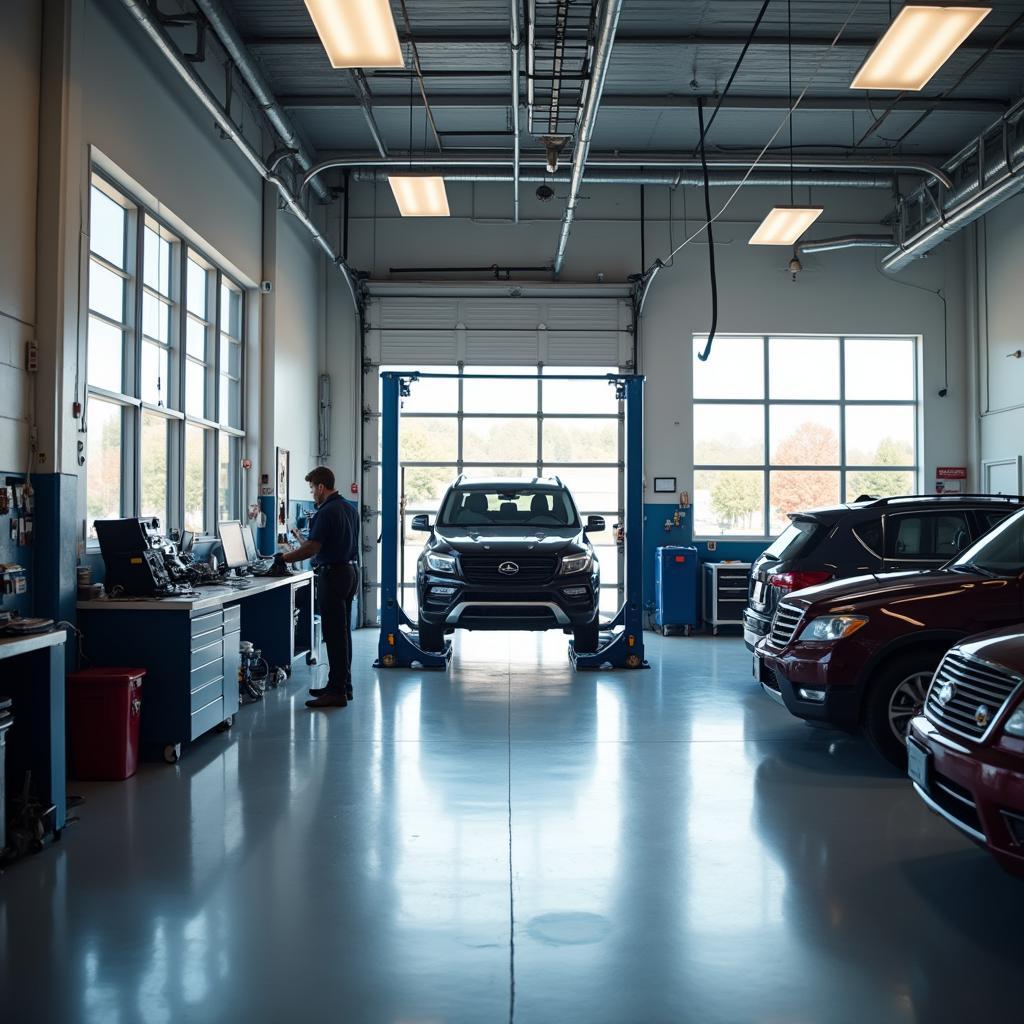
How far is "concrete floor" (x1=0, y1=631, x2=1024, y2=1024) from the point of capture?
288 centimetres

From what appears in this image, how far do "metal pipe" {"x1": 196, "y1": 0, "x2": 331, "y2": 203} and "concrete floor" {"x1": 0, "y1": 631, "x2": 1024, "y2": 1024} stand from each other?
18.4 feet

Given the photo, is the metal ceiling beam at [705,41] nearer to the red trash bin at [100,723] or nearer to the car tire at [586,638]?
the car tire at [586,638]

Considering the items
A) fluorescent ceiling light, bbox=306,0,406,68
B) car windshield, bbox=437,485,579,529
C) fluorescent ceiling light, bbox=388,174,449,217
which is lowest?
car windshield, bbox=437,485,579,529

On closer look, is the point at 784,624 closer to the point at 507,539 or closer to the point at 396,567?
the point at 507,539

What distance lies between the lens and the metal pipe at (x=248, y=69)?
7.66 meters

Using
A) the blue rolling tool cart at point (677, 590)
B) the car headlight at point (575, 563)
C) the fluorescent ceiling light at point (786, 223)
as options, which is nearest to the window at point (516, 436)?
the blue rolling tool cart at point (677, 590)

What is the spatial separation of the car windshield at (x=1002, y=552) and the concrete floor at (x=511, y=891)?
1.29m

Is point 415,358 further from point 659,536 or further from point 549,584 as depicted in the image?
point 549,584

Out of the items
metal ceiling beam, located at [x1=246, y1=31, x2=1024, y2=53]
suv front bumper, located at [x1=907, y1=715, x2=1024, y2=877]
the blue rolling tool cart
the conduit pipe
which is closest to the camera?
suv front bumper, located at [x1=907, y1=715, x2=1024, y2=877]

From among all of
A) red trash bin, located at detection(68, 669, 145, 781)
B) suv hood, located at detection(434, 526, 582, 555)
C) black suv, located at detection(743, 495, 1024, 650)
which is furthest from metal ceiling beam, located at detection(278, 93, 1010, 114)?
red trash bin, located at detection(68, 669, 145, 781)

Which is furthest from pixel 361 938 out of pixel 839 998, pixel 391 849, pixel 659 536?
pixel 659 536

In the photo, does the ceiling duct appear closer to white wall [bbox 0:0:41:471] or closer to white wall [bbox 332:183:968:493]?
white wall [bbox 332:183:968:493]

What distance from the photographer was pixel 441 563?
850 centimetres

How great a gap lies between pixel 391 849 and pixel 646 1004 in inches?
64.6
